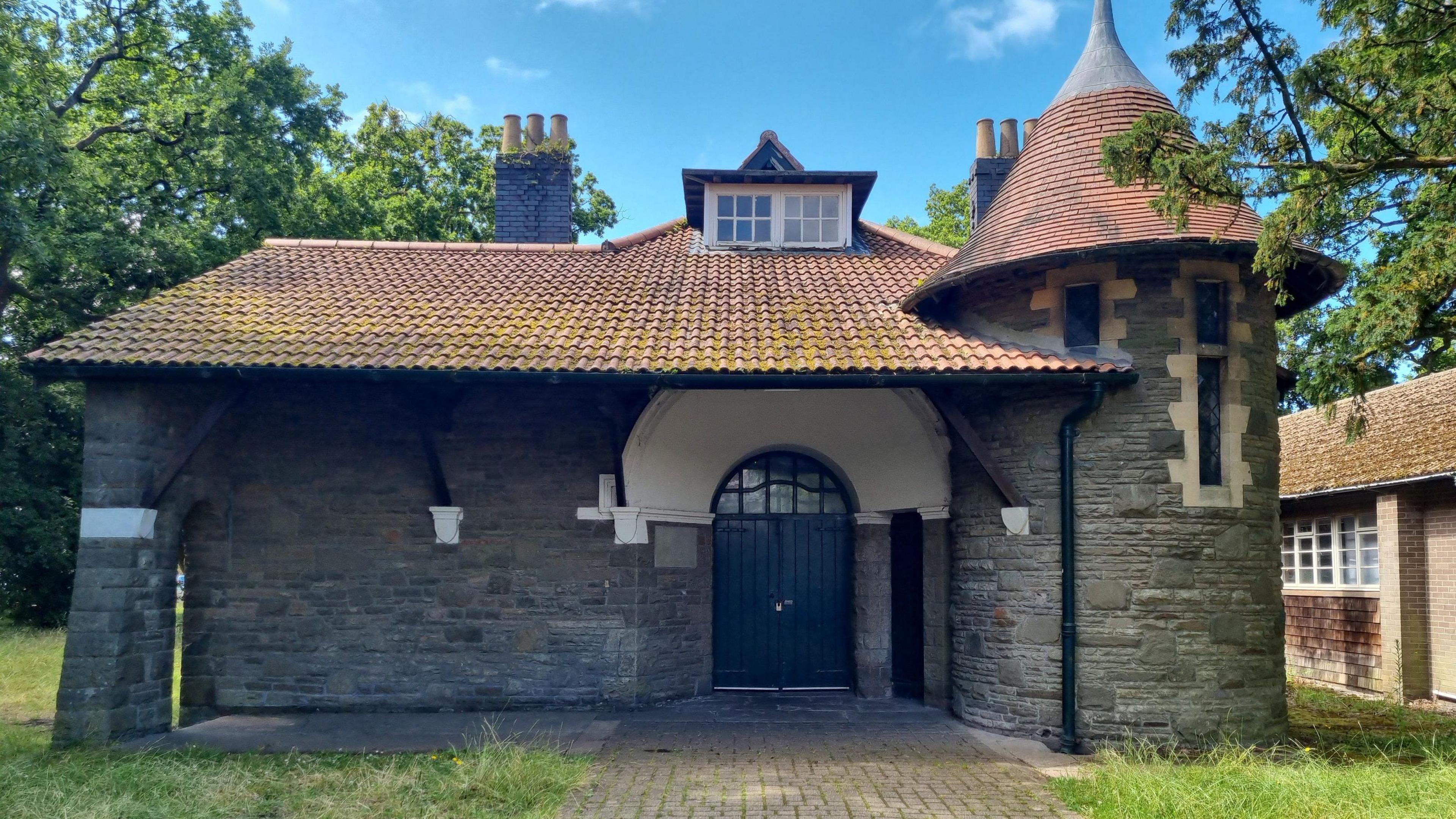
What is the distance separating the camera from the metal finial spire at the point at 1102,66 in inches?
346

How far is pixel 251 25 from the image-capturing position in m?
15.5

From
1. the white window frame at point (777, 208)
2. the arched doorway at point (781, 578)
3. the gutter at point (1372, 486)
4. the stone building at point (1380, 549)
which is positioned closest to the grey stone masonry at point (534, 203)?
the white window frame at point (777, 208)

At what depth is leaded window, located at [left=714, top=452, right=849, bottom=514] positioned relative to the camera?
383 inches

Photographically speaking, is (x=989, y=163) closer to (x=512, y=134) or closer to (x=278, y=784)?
(x=512, y=134)

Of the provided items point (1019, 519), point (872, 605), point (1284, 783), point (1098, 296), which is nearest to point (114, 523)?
point (872, 605)

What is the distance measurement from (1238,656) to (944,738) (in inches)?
94.3

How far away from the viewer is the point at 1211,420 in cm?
756

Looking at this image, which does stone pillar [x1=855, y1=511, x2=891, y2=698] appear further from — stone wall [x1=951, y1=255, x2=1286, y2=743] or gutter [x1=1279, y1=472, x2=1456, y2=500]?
gutter [x1=1279, y1=472, x2=1456, y2=500]

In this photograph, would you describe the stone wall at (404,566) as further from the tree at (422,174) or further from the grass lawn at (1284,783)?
the tree at (422,174)

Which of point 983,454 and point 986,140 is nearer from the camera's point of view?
point 983,454

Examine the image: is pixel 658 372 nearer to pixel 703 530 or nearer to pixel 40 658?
pixel 703 530

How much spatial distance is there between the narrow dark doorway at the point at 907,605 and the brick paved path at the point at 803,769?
1.60 ft

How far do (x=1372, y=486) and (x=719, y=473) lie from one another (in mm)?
7446

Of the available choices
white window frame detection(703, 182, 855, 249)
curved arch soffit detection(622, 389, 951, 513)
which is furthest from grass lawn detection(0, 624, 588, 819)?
white window frame detection(703, 182, 855, 249)
